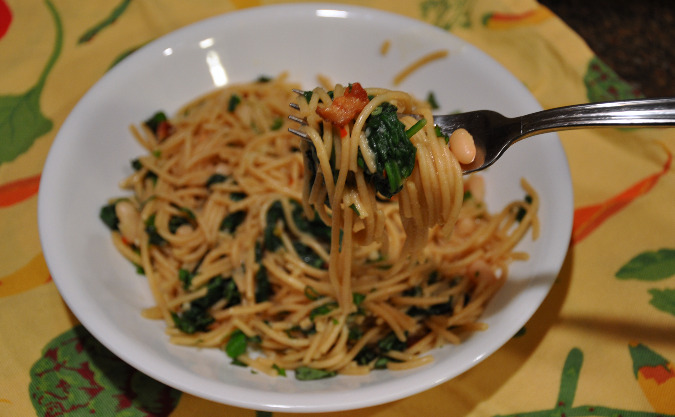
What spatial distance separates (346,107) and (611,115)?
1.32 metres

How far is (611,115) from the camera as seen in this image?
8.73ft

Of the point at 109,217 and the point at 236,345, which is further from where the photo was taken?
the point at 109,217

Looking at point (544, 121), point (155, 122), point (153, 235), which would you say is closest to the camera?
point (544, 121)

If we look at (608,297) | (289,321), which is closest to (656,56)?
(608,297)

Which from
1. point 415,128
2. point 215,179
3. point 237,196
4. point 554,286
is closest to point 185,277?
point 237,196

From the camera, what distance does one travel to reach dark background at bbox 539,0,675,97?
5855 millimetres

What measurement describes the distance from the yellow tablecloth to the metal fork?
142 centimetres

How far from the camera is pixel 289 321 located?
3717 mm

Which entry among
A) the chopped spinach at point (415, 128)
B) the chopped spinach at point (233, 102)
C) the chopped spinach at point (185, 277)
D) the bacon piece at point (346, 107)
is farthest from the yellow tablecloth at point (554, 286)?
the bacon piece at point (346, 107)

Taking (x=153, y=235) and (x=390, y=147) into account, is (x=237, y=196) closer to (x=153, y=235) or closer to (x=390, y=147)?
(x=153, y=235)

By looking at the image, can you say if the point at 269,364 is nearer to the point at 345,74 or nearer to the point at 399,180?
the point at 399,180

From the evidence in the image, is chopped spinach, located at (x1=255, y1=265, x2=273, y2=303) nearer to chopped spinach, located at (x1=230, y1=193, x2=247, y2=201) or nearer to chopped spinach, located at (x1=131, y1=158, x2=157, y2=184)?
chopped spinach, located at (x1=230, y1=193, x2=247, y2=201)

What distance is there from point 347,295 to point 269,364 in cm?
67

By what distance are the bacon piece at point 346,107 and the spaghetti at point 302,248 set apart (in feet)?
0.39
